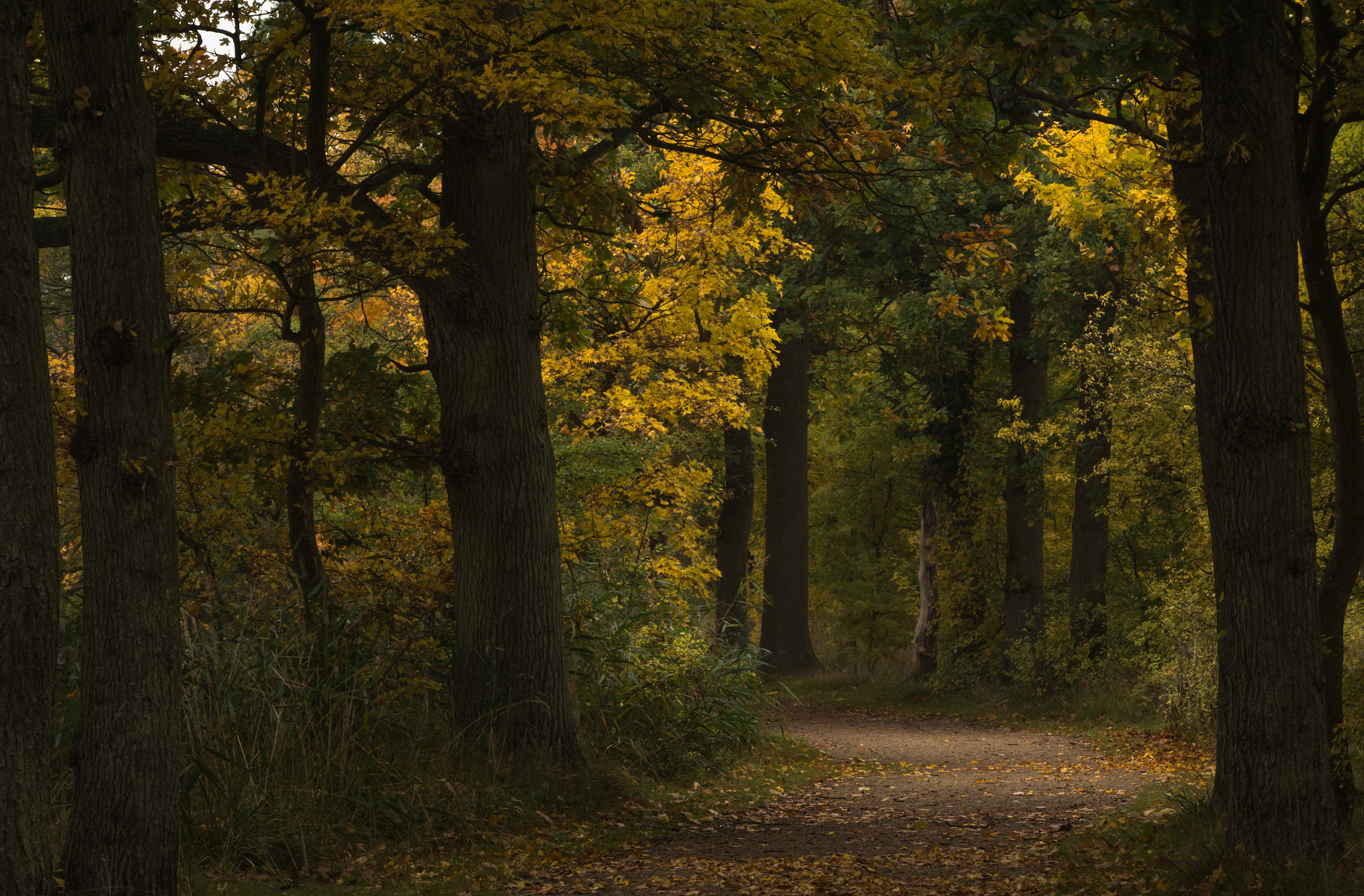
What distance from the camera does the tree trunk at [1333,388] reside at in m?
6.02

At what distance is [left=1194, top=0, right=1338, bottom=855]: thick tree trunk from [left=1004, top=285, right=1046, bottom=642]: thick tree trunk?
42.1ft

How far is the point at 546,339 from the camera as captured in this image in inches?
595

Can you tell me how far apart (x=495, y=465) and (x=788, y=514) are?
1319 centimetres

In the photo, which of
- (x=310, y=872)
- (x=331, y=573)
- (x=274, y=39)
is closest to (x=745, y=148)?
(x=274, y=39)

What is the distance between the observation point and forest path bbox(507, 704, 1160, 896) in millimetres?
6723

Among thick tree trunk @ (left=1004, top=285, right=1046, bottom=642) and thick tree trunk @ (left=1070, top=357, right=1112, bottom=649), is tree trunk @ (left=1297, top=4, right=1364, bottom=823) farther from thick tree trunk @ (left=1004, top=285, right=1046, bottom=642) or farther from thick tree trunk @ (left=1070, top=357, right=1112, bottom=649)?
thick tree trunk @ (left=1004, top=285, right=1046, bottom=642)

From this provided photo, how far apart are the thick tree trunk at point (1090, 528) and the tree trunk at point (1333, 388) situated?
10450 millimetres

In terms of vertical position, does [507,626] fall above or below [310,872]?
above

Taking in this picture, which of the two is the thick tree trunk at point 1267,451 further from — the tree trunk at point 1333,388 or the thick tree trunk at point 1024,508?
the thick tree trunk at point 1024,508

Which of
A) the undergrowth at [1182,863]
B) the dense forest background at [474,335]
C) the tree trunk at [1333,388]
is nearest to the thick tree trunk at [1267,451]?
the undergrowth at [1182,863]

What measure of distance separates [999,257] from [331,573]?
5.93 metres

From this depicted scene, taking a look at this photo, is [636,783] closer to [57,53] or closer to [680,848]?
[680,848]

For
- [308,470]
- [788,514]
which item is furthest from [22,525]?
[788,514]

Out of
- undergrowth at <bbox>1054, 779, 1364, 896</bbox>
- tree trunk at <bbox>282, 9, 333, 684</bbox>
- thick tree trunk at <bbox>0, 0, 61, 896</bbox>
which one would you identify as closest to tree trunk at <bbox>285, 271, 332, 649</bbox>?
tree trunk at <bbox>282, 9, 333, 684</bbox>
